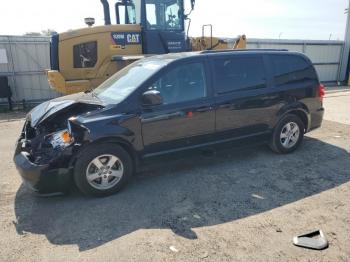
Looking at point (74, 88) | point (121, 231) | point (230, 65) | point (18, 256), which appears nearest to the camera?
point (18, 256)

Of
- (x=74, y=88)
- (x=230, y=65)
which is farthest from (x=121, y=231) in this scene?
(x=74, y=88)

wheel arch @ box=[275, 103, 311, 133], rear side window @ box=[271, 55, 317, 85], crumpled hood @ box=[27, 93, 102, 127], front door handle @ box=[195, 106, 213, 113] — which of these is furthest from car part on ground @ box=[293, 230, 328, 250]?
crumpled hood @ box=[27, 93, 102, 127]

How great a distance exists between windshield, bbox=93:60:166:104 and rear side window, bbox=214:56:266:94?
0.90 m

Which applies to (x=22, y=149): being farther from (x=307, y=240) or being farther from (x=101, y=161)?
(x=307, y=240)

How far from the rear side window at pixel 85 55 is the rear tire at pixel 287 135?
5.56 metres

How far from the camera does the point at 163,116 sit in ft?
14.3

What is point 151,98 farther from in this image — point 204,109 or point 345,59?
point 345,59

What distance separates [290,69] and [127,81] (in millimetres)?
2822

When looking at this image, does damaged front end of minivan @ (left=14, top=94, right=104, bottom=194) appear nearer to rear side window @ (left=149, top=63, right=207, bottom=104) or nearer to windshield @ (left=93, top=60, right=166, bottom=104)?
windshield @ (left=93, top=60, right=166, bottom=104)

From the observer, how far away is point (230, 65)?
16.2ft

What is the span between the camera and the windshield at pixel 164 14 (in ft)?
28.5

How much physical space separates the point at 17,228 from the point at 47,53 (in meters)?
10.0

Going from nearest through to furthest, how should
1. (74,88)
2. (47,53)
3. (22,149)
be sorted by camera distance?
(22,149)
(74,88)
(47,53)

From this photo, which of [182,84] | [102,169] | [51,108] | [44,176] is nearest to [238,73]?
[182,84]
